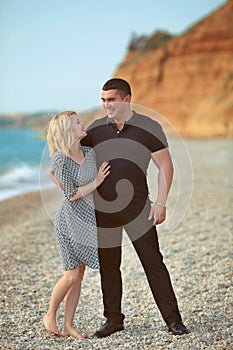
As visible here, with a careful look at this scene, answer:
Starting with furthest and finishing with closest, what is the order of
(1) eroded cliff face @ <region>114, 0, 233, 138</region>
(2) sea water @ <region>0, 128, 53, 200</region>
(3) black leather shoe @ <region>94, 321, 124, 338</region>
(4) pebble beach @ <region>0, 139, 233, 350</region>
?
(1) eroded cliff face @ <region>114, 0, 233, 138</region>, (2) sea water @ <region>0, 128, 53, 200</region>, (3) black leather shoe @ <region>94, 321, 124, 338</region>, (4) pebble beach @ <region>0, 139, 233, 350</region>

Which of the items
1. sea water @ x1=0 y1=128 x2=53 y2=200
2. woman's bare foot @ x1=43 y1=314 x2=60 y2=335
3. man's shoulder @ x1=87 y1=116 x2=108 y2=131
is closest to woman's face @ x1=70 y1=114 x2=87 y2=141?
man's shoulder @ x1=87 y1=116 x2=108 y2=131

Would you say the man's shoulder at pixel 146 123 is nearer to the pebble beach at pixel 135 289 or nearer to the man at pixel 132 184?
the man at pixel 132 184

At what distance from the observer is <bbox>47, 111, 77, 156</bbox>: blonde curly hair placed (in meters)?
3.77

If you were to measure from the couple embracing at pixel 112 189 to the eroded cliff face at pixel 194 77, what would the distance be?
3553cm

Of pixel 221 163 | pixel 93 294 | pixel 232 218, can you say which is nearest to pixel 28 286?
pixel 93 294

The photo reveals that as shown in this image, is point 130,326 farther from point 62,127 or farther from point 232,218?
point 232,218

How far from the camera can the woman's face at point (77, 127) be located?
3801 millimetres

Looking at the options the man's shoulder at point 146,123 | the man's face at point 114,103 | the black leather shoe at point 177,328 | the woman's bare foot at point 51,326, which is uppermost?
the man's face at point 114,103

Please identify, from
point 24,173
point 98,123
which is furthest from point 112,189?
point 24,173

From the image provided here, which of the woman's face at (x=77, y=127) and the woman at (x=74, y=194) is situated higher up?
the woman's face at (x=77, y=127)

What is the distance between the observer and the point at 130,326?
4348 millimetres

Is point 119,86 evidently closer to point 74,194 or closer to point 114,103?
point 114,103

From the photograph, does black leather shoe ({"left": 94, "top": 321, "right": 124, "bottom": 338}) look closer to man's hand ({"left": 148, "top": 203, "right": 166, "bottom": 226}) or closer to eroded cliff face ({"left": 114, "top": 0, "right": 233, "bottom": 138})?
man's hand ({"left": 148, "top": 203, "right": 166, "bottom": 226})

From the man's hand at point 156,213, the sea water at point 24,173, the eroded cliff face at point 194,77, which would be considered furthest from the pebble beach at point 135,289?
the eroded cliff face at point 194,77
